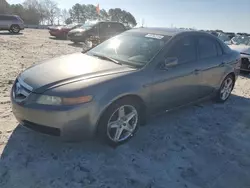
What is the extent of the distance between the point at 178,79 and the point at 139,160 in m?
1.52

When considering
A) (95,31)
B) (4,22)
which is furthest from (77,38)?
(4,22)

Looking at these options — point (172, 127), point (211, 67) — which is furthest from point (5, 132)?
point (211, 67)

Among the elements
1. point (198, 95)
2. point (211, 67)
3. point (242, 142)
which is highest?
point (211, 67)

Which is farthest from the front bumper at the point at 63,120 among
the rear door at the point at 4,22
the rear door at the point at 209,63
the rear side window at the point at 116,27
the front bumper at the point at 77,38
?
the rear door at the point at 4,22

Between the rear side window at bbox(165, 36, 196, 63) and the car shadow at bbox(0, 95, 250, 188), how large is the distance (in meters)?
1.15

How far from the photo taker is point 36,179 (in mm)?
2805

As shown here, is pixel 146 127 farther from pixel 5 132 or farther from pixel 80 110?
pixel 5 132

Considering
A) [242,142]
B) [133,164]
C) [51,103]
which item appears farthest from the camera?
[242,142]

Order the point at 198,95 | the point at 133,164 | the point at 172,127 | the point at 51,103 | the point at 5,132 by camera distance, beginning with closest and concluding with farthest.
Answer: the point at 51,103 → the point at 133,164 → the point at 5,132 → the point at 172,127 → the point at 198,95

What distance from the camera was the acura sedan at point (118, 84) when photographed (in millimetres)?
3082

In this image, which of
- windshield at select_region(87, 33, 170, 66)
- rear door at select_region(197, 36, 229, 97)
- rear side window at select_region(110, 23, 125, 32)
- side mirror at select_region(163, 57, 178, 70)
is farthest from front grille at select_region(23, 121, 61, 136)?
rear side window at select_region(110, 23, 125, 32)

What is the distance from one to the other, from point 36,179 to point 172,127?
235cm

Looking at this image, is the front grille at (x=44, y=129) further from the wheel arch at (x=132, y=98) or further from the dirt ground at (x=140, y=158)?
the wheel arch at (x=132, y=98)

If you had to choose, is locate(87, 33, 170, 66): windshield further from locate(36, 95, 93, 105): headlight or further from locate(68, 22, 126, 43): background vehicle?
locate(68, 22, 126, 43): background vehicle
